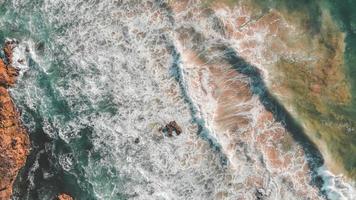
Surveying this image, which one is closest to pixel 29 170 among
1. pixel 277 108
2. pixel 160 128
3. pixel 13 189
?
pixel 13 189

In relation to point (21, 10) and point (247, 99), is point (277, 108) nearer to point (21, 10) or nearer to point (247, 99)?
point (247, 99)

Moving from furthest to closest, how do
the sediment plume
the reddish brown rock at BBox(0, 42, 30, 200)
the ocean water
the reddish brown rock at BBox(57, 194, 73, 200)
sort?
the reddish brown rock at BBox(57, 194, 73, 200), the reddish brown rock at BBox(0, 42, 30, 200), the ocean water, the sediment plume

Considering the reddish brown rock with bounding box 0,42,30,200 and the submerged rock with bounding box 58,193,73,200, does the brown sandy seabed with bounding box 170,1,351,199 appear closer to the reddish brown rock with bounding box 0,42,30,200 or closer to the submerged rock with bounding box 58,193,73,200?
the submerged rock with bounding box 58,193,73,200

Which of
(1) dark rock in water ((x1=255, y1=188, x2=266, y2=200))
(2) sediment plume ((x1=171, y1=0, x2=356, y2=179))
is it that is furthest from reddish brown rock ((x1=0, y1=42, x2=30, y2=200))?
(1) dark rock in water ((x1=255, y1=188, x2=266, y2=200))

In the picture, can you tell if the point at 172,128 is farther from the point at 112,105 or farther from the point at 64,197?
the point at 64,197

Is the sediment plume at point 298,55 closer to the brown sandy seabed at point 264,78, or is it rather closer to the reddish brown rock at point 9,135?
the brown sandy seabed at point 264,78
